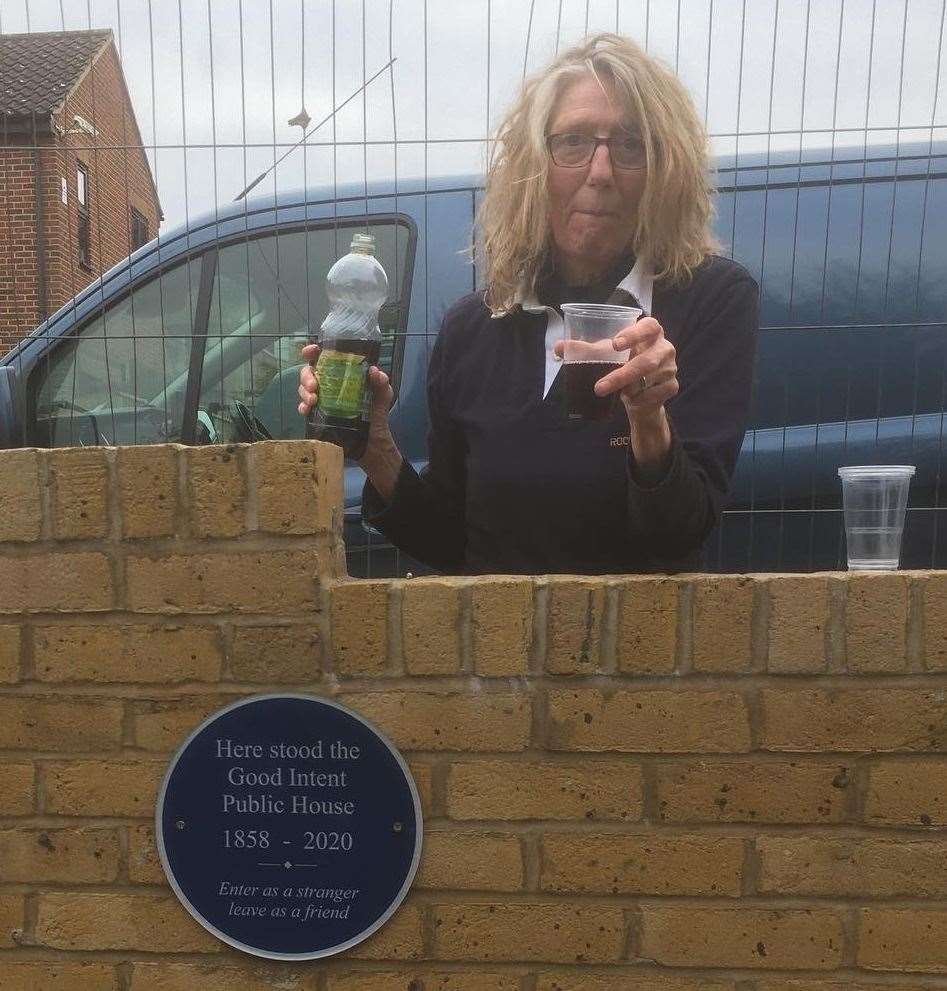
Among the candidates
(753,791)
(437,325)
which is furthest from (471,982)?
(437,325)

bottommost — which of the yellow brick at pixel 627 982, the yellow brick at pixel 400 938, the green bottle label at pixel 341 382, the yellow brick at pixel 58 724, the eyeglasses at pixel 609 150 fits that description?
the yellow brick at pixel 627 982

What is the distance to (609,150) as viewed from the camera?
189cm

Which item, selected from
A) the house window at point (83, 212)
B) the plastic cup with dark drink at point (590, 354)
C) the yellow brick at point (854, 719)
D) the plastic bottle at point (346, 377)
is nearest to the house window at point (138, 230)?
the house window at point (83, 212)

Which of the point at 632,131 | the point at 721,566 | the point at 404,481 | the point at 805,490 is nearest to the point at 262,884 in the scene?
the point at 404,481

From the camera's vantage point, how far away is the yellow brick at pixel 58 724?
177 centimetres

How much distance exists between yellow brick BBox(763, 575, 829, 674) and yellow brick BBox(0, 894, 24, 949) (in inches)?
52.1

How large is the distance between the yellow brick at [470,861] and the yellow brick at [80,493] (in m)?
0.76

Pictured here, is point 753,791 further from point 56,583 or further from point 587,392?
point 56,583

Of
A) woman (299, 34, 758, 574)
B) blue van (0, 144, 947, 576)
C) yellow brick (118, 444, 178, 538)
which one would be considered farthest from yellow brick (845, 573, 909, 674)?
blue van (0, 144, 947, 576)

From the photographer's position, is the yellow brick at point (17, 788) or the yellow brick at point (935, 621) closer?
the yellow brick at point (935, 621)

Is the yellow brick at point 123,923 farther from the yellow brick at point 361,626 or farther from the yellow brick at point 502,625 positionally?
the yellow brick at point 502,625

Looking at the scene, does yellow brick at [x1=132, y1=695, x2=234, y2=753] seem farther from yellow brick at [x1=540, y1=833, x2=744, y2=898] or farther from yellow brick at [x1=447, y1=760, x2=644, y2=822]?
yellow brick at [x1=540, y1=833, x2=744, y2=898]

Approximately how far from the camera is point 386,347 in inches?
129

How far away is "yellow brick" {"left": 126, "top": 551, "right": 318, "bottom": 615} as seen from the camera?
1732 mm
